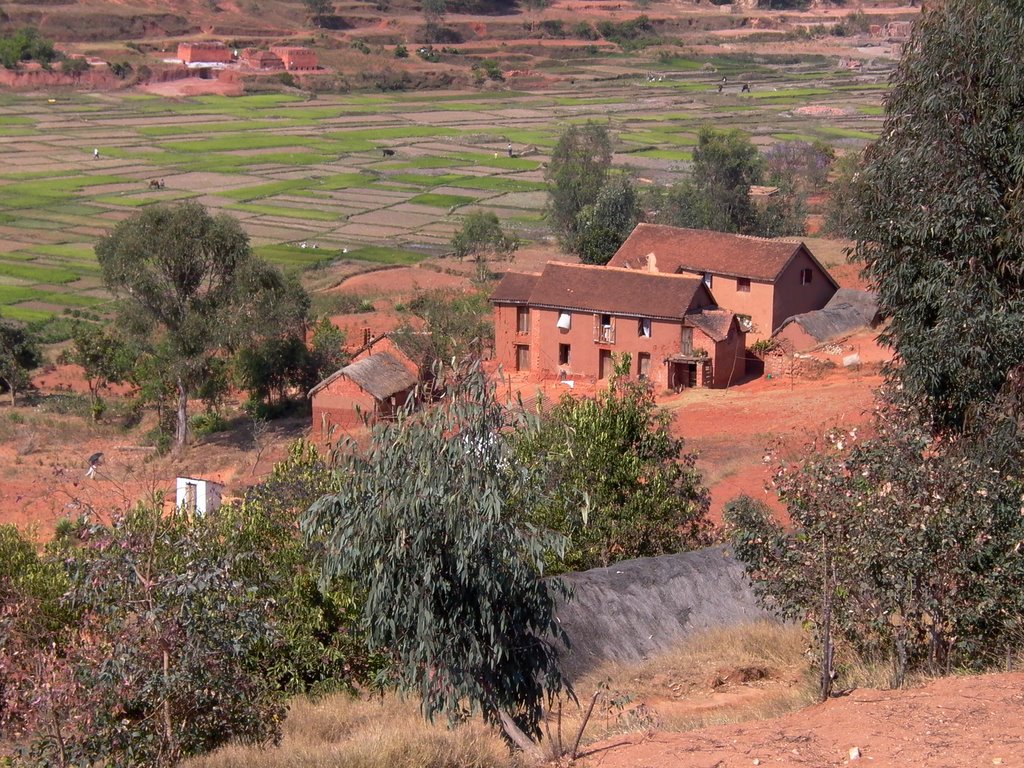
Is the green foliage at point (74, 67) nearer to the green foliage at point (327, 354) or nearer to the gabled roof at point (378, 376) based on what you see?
the green foliage at point (327, 354)

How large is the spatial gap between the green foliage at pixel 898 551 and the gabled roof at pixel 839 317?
26.3m

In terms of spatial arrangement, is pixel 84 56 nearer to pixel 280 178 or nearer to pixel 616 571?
pixel 280 178

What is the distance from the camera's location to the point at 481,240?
5697cm

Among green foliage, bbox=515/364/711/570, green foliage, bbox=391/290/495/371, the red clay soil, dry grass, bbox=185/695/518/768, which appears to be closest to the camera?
the red clay soil

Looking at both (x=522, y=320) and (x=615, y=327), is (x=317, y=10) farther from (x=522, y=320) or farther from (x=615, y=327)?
(x=615, y=327)

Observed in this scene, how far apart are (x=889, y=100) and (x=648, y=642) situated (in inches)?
289

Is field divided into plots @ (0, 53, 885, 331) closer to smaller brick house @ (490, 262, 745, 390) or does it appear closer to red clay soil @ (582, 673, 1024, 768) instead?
smaller brick house @ (490, 262, 745, 390)

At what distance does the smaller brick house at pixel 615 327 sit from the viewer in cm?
3591

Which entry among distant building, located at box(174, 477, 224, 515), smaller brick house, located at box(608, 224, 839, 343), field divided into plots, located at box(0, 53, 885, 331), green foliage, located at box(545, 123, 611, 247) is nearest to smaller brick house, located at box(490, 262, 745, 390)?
smaller brick house, located at box(608, 224, 839, 343)

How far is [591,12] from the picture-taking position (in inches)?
6019

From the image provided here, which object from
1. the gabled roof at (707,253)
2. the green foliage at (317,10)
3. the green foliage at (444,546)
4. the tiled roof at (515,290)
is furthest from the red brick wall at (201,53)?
the green foliage at (444,546)

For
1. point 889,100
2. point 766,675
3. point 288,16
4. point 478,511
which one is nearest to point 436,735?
point 478,511

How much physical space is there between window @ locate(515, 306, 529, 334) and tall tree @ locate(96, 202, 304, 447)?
6.60 meters

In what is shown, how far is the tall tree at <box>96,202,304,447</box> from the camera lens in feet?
115
